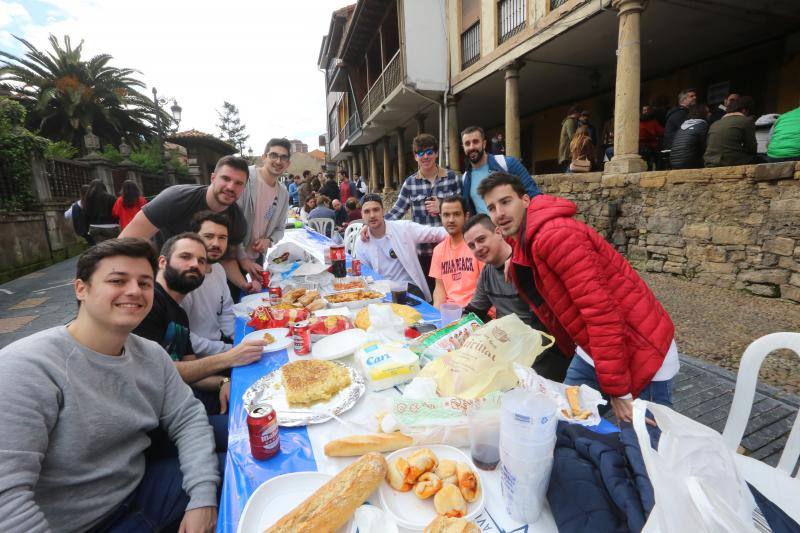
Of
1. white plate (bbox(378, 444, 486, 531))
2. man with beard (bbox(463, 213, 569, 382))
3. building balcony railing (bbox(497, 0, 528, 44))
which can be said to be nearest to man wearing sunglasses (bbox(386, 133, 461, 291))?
man with beard (bbox(463, 213, 569, 382))

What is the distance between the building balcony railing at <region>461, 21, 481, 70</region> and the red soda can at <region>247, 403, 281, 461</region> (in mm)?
11305

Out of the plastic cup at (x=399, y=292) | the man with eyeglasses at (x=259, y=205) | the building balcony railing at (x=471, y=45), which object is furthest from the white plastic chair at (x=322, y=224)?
the building balcony railing at (x=471, y=45)

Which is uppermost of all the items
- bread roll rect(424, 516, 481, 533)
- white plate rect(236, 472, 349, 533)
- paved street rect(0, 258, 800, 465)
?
bread roll rect(424, 516, 481, 533)

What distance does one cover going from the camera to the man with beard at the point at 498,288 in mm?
2410

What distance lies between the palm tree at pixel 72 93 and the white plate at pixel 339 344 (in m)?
24.4

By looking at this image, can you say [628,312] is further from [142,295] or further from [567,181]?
[567,181]

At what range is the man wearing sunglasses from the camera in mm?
4223

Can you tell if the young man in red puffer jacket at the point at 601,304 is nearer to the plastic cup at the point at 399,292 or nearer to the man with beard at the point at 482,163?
the plastic cup at the point at 399,292

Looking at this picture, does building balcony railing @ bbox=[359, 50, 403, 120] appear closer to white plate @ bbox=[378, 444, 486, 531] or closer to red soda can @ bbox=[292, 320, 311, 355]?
red soda can @ bbox=[292, 320, 311, 355]

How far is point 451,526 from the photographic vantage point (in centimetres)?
91

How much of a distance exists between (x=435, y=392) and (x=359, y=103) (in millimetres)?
19059

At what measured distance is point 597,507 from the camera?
37.4 inches

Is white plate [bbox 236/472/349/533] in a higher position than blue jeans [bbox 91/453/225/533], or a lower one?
higher

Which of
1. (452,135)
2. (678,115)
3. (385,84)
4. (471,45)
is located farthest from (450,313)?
(385,84)
